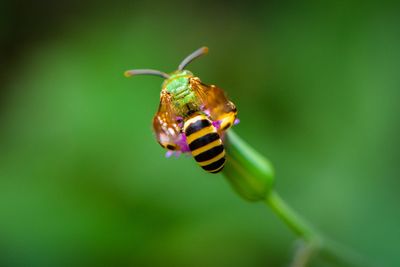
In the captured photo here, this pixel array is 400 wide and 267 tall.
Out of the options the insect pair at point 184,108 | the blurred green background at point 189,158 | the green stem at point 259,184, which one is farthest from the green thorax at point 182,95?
the blurred green background at point 189,158

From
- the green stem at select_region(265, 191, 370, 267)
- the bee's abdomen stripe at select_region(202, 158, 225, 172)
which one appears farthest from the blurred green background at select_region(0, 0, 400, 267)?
the bee's abdomen stripe at select_region(202, 158, 225, 172)

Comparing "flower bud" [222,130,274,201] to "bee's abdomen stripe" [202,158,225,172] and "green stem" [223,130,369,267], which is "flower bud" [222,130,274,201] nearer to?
"green stem" [223,130,369,267]

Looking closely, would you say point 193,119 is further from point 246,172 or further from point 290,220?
point 290,220

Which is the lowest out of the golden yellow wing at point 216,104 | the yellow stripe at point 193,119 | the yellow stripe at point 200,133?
the yellow stripe at point 200,133

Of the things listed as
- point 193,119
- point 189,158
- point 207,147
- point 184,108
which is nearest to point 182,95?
point 184,108

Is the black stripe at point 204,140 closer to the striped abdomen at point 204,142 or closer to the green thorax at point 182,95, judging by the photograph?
the striped abdomen at point 204,142

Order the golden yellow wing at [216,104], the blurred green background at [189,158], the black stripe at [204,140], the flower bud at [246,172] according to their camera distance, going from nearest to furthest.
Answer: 1. the black stripe at [204,140]
2. the golden yellow wing at [216,104]
3. the flower bud at [246,172]
4. the blurred green background at [189,158]

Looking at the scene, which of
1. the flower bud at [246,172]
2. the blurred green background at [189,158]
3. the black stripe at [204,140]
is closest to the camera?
the black stripe at [204,140]
